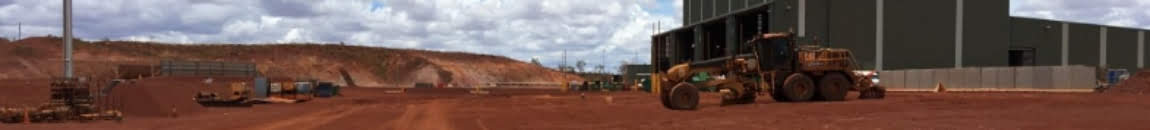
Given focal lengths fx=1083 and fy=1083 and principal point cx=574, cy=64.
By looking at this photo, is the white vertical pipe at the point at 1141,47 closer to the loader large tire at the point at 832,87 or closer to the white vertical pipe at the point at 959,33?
the white vertical pipe at the point at 959,33

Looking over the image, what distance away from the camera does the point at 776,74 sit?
26078 mm

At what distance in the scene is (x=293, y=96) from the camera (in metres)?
39.7

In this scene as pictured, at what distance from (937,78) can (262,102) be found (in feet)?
89.2

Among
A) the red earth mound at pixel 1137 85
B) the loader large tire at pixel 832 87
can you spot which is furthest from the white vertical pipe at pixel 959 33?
the loader large tire at pixel 832 87

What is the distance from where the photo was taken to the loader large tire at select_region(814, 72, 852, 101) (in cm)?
2633

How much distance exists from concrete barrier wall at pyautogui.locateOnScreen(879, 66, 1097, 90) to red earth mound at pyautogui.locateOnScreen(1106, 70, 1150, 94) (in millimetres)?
4997

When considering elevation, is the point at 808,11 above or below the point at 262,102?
above

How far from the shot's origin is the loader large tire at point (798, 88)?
2562cm

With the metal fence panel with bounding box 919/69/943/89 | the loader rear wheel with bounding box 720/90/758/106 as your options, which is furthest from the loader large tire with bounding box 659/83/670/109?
the metal fence panel with bounding box 919/69/943/89

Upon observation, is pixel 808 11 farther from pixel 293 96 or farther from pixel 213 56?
pixel 213 56

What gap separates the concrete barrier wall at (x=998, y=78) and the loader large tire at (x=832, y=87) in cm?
1520

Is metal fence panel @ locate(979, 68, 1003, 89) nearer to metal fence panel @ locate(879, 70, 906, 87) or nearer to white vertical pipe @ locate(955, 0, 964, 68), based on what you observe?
metal fence panel @ locate(879, 70, 906, 87)

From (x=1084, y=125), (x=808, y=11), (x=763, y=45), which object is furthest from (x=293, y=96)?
(x=1084, y=125)

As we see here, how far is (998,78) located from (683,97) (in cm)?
2359
